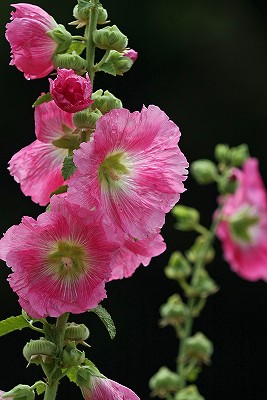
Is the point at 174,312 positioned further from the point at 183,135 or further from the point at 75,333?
the point at 183,135

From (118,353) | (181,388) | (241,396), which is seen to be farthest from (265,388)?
(181,388)

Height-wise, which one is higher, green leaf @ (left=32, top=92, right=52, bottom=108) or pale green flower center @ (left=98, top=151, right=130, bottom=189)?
green leaf @ (left=32, top=92, right=52, bottom=108)

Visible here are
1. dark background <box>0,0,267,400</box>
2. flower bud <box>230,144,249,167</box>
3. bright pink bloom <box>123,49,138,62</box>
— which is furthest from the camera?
dark background <box>0,0,267,400</box>

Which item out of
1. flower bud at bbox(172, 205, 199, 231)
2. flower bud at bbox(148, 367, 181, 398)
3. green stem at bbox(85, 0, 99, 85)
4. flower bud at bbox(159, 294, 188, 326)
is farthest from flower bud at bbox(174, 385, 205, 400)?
green stem at bbox(85, 0, 99, 85)

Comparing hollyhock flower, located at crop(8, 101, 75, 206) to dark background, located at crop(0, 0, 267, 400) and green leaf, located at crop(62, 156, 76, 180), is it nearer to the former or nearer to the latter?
green leaf, located at crop(62, 156, 76, 180)

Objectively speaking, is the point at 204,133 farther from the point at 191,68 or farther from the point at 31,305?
the point at 31,305

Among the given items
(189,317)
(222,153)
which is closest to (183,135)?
(222,153)

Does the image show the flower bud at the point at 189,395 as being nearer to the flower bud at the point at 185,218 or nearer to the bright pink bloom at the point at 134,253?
the flower bud at the point at 185,218
